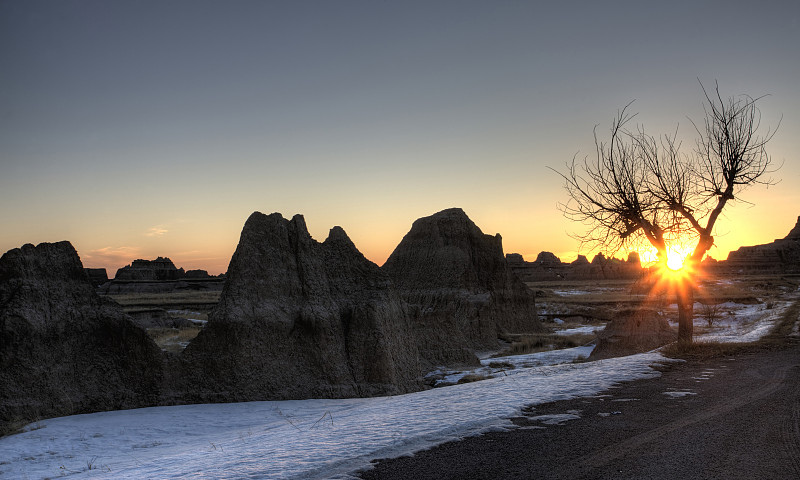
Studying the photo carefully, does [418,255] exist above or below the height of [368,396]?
above

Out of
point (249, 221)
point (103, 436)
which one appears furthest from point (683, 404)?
point (249, 221)

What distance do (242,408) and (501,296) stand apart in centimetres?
2602

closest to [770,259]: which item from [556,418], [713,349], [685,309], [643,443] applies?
[685,309]

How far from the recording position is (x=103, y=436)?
9.76 metres

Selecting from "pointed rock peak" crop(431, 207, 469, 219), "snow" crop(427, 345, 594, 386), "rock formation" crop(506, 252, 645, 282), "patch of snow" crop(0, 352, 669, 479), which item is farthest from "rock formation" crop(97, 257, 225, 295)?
"patch of snow" crop(0, 352, 669, 479)

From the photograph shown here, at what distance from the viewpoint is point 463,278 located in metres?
34.0

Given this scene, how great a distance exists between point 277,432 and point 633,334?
56.4 ft

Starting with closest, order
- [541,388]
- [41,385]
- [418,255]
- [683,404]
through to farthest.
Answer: [683,404] < [541,388] < [41,385] < [418,255]

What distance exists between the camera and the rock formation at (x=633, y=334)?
21.3m

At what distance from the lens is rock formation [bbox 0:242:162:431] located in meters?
10.9

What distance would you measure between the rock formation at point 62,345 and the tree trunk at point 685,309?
14282mm

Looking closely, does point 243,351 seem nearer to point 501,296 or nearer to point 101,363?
point 101,363

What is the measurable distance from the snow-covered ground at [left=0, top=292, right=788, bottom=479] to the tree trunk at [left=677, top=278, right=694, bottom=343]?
3648mm

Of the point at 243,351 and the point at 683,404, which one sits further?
the point at 243,351
